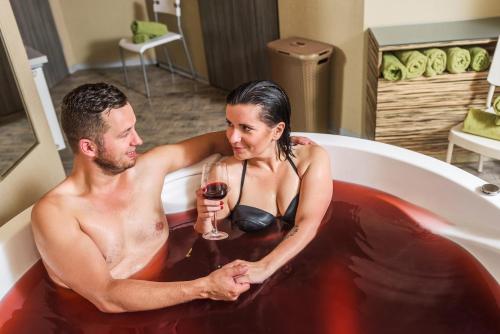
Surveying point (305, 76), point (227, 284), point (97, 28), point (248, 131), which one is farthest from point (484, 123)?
point (97, 28)

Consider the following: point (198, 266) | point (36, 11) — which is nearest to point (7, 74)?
point (198, 266)

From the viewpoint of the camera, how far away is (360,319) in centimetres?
148

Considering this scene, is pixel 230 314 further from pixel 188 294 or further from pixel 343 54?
pixel 343 54

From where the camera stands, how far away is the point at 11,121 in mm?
2232

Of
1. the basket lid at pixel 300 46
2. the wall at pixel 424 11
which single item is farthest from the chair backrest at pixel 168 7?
the wall at pixel 424 11

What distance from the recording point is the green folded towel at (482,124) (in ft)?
7.47

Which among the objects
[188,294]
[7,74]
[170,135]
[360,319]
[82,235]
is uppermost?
[7,74]

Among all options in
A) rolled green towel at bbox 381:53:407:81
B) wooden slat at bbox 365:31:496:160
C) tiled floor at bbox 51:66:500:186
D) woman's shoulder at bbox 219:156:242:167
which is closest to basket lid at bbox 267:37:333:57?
wooden slat at bbox 365:31:496:160

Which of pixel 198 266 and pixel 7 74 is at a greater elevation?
pixel 7 74

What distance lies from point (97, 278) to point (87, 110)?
484mm

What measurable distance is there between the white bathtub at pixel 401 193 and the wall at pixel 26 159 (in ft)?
1.12

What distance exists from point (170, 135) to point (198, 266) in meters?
1.92

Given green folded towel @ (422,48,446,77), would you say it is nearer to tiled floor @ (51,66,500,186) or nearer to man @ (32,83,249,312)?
tiled floor @ (51,66,500,186)

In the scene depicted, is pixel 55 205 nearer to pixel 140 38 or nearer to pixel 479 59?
pixel 479 59
